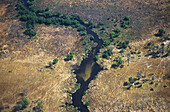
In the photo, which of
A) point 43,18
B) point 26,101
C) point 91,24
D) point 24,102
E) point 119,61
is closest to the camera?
point 26,101

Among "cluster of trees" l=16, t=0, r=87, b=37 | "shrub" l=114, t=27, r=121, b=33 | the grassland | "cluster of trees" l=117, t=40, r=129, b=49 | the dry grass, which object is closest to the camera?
the dry grass

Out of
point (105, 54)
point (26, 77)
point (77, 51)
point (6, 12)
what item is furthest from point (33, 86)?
point (6, 12)

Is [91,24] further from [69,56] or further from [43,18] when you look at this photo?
[69,56]

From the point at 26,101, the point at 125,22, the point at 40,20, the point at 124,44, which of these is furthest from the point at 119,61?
the point at 40,20

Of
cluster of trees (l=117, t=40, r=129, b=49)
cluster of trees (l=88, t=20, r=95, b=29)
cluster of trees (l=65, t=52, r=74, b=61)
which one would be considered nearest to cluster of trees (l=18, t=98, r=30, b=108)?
cluster of trees (l=65, t=52, r=74, b=61)

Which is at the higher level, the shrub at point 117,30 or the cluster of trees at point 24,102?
the shrub at point 117,30

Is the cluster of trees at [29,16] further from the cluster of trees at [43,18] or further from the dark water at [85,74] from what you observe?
the dark water at [85,74]

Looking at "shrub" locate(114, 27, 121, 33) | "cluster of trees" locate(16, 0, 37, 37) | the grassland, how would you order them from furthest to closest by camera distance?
"cluster of trees" locate(16, 0, 37, 37) → "shrub" locate(114, 27, 121, 33) → the grassland

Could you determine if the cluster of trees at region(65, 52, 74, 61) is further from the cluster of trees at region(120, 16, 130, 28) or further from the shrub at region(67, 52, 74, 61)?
the cluster of trees at region(120, 16, 130, 28)

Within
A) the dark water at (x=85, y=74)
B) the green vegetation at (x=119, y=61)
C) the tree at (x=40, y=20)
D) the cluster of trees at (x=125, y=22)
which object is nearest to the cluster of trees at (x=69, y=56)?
the dark water at (x=85, y=74)

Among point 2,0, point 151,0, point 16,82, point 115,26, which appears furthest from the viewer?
point 2,0

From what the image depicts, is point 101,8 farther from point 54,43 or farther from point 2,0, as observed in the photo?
point 2,0
